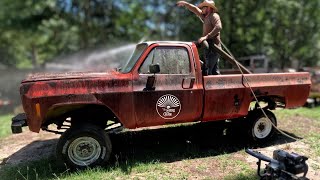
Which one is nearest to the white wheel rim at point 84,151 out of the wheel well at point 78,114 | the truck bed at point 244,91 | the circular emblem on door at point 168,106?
the wheel well at point 78,114

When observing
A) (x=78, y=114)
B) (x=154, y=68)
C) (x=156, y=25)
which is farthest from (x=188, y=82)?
(x=156, y=25)

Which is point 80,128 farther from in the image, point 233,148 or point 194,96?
point 233,148

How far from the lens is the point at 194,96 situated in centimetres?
643

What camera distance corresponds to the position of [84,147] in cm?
598

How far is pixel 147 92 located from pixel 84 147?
55.5 inches

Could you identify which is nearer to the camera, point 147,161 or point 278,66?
point 147,161

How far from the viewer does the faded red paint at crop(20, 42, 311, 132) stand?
570 cm

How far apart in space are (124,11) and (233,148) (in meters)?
29.1

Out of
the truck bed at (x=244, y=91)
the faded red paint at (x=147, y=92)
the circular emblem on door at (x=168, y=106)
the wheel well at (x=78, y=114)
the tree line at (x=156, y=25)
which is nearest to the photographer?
the faded red paint at (x=147, y=92)

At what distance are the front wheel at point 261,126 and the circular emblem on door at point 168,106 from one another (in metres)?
1.81

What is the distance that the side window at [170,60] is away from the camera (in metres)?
6.32

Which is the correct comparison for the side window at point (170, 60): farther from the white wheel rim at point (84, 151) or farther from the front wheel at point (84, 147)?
the white wheel rim at point (84, 151)

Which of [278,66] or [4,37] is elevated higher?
[4,37]

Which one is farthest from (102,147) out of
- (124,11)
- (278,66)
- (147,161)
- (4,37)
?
(4,37)
